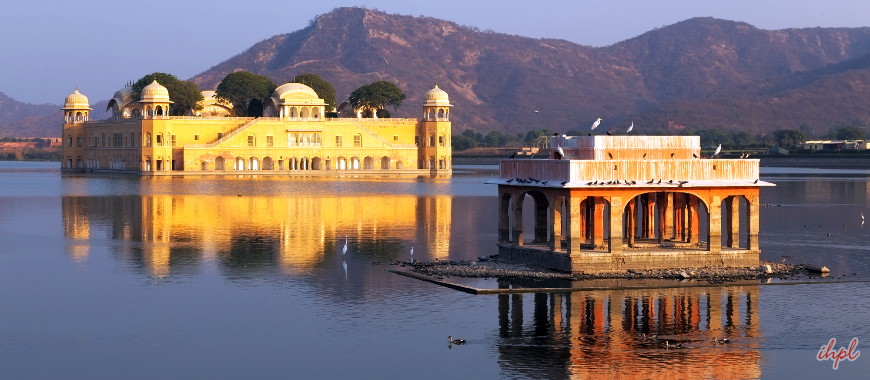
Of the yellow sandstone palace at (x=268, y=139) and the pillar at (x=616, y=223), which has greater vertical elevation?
the yellow sandstone palace at (x=268, y=139)

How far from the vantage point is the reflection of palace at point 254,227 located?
117ft

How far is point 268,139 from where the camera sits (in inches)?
4419

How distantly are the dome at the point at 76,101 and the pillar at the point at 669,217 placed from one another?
4155 inches

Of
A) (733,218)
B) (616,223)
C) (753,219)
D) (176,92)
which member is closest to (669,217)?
(733,218)

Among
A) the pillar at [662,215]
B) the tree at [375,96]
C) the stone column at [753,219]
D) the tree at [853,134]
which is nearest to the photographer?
the stone column at [753,219]

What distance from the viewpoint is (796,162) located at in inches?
5586

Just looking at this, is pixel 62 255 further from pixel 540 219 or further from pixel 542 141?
pixel 542 141

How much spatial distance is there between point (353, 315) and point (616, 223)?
326 inches

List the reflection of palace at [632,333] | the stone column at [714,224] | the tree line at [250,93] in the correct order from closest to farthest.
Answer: the reflection of palace at [632,333], the stone column at [714,224], the tree line at [250,93]

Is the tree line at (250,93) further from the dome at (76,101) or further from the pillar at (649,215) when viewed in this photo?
the pillar at (649,215)

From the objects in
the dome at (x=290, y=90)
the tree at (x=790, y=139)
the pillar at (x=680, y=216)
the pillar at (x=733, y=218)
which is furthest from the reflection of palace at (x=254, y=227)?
the tree at (x=790, y=139)

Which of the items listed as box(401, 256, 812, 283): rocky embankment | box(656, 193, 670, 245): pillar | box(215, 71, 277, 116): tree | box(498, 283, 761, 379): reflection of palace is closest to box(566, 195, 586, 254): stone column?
box(401, 256, 812, 283): rocky embankment

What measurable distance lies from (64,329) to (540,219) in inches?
616

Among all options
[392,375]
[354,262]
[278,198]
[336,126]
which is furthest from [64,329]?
[336,126]
